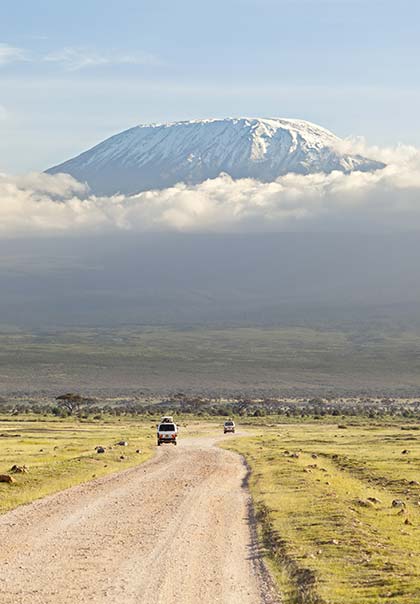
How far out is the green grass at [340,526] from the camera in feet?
60.9

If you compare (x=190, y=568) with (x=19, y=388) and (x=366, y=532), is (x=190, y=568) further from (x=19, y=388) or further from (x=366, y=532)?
(x=19, y=388)

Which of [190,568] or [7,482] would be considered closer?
[190,568]

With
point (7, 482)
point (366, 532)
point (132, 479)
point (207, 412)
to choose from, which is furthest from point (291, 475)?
point (207, 412)

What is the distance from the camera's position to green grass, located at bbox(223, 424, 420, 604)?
18.6 m

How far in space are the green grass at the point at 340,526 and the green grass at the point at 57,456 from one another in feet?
25.1

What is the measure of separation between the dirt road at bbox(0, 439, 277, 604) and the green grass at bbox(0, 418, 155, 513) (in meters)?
1.82

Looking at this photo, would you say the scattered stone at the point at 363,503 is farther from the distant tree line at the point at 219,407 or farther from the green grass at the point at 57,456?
the distant tree line at the point at 219,407

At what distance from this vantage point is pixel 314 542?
23844mm

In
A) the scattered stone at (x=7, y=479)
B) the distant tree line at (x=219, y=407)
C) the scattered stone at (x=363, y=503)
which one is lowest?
the distant tree line at (x=219, y=407)

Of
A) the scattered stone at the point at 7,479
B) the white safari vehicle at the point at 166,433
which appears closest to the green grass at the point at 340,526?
the scattered stone at the point at 7,479

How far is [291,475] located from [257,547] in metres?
20.5

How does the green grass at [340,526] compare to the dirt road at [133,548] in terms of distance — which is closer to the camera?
the dirt road at [133,548]

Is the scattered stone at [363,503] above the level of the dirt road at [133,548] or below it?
below

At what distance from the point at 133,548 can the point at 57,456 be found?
35.4m
